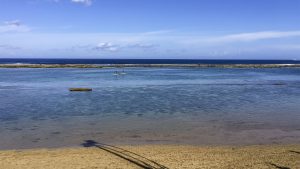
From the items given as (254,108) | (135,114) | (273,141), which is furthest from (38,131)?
(254,108)

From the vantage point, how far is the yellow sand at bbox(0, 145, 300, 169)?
45.5 feet

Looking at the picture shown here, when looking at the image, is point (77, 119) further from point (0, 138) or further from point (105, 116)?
point (0, 138)

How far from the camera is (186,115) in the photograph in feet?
85.5

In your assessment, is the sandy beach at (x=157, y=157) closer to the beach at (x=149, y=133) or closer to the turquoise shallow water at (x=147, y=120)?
the beach at (x=149, y=133)

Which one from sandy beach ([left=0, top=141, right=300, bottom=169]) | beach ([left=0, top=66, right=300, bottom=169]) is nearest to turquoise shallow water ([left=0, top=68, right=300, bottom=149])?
beach ([left=0, top=66, right=300, bottom=169])

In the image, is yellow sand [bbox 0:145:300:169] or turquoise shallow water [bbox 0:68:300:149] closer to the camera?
yellow sand [bbox 0:145:300:169]

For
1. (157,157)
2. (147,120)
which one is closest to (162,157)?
(157,157)

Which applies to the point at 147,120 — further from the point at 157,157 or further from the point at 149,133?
the point at 157,157

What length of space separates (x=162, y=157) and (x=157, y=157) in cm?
19

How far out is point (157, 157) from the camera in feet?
49.1

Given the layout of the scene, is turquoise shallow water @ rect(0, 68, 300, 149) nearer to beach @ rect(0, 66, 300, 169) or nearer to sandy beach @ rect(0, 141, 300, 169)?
beach @ rect(0, 66, 300, 169)

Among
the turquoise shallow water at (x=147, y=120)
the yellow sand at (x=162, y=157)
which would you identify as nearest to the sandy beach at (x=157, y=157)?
the yellow sand at (x=162, y=157)

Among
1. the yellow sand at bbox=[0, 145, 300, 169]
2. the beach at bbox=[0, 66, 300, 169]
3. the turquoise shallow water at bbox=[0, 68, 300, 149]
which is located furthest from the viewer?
the turquoise shallow water at bbox=[0, 68, 300, 149]

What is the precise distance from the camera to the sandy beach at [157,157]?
1389cm
